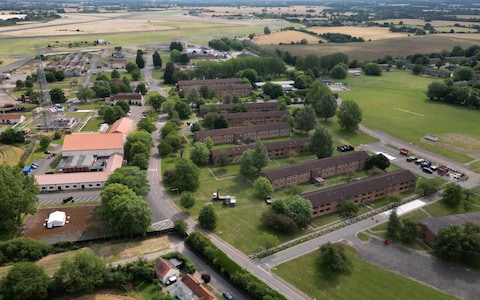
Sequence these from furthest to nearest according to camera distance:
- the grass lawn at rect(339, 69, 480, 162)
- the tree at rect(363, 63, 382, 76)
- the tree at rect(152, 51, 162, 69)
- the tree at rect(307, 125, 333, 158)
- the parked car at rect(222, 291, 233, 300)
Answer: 1. the tree at rect(152, 51, 162, 69)
2. the tree at rect(363, 63, 382, 76)
3. the grass lawn at rect(339, 69, 480, 162)
4. the tree at rect(307, 125, 333, 158)
5. the parked car at rect(222, 291, 233, 300)

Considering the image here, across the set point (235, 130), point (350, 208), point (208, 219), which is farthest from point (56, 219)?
point (235, 130)

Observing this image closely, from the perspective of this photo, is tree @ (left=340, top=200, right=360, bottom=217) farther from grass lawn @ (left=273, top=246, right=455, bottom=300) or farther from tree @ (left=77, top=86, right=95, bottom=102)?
tree @ (left=77, top=86, right=95, bottom=102)

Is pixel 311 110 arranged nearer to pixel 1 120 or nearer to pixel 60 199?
pixel 60 199

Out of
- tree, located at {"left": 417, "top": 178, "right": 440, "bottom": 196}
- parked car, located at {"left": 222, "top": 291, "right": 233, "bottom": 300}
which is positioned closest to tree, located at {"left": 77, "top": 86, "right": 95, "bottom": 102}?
parked car, located at {"left": 222, "top": 291, "right": 233, "bottom": 300}

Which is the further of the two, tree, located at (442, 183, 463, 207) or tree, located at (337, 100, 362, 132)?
tree, located at (337, 100, 362, 132)

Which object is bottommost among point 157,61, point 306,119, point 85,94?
point 85,94

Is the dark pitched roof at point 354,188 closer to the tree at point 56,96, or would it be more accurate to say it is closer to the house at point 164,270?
the house at point 164,270

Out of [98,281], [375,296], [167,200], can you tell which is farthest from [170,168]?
[375,296]

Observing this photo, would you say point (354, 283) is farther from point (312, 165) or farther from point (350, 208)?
point (312, 165)
